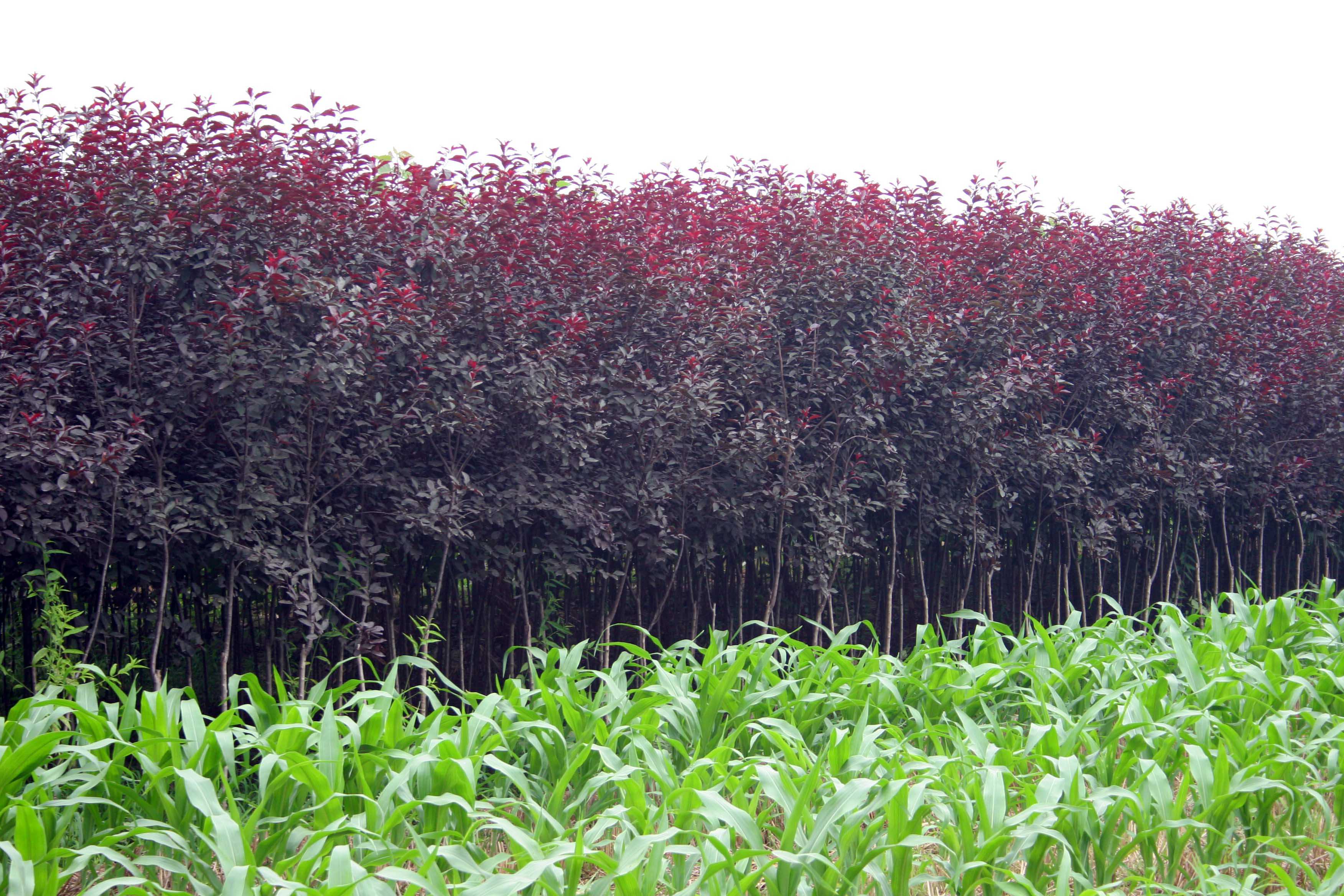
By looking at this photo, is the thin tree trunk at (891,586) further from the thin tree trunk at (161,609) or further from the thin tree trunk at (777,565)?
the thin tree trunk at (161,609)

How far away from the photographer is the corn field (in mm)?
2504

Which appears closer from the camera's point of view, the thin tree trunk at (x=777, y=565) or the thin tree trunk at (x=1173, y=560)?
the thin tree trunk at (x=777, y=565)

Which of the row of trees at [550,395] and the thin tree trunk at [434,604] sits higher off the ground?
the row of trees at [550,395]

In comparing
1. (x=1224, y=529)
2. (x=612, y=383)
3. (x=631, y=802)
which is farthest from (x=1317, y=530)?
(x=631, y=802)

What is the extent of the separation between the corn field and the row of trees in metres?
1.05

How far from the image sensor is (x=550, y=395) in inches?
190

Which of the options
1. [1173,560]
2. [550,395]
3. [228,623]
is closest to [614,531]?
[550,395]

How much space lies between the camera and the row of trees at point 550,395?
421 cm

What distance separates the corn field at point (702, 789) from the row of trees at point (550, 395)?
1.05 meters

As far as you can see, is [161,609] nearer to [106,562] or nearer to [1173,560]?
[106,562]

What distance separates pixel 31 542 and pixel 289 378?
3.67 feet

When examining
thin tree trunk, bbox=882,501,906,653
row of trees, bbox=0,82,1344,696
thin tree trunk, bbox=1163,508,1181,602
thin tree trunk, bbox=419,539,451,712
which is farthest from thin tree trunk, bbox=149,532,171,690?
thin tree trunk, bbox=1163,508,1181,602

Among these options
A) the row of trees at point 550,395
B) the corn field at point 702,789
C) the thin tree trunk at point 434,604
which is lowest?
the corn field at point 702,789

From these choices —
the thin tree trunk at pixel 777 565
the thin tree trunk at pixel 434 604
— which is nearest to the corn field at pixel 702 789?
the thin tree trunk at pixel 434 604
